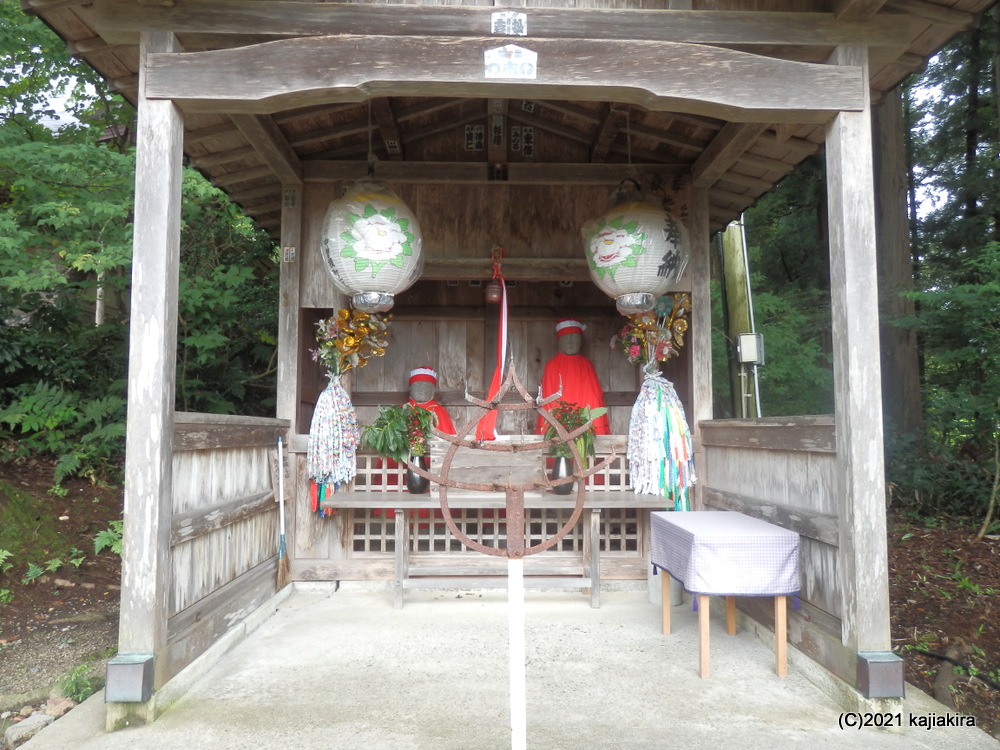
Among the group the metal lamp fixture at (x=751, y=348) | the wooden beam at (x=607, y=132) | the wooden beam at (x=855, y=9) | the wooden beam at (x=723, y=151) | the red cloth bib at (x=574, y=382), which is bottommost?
the red cloth bib at (x=574, y=382)

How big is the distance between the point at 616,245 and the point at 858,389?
1.83 meters

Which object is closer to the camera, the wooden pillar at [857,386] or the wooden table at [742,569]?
the wooden pillar at [857,386]

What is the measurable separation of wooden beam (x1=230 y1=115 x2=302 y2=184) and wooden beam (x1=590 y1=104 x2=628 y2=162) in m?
2.25

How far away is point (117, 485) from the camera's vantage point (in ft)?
22.8

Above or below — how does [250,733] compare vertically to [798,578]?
below

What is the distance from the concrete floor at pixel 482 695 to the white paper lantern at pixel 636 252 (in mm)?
2096

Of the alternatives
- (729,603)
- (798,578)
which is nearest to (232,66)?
(798,578)

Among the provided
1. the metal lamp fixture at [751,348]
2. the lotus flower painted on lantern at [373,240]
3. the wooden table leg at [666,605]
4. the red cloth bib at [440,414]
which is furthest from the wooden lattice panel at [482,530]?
the metal lamp fixture at [751,348]

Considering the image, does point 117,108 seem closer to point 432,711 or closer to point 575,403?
point 575,403

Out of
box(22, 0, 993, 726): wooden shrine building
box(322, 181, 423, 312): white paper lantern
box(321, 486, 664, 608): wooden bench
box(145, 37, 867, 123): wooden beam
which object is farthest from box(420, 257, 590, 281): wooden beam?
box(145, 37, 867, 123): wooden beam

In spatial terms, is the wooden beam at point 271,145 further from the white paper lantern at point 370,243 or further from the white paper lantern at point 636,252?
the white paper lantern at point 636,252

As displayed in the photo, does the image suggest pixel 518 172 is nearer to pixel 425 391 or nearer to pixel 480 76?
pixel 425 391

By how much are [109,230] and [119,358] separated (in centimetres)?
164

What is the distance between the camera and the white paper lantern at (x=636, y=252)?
4531mm
